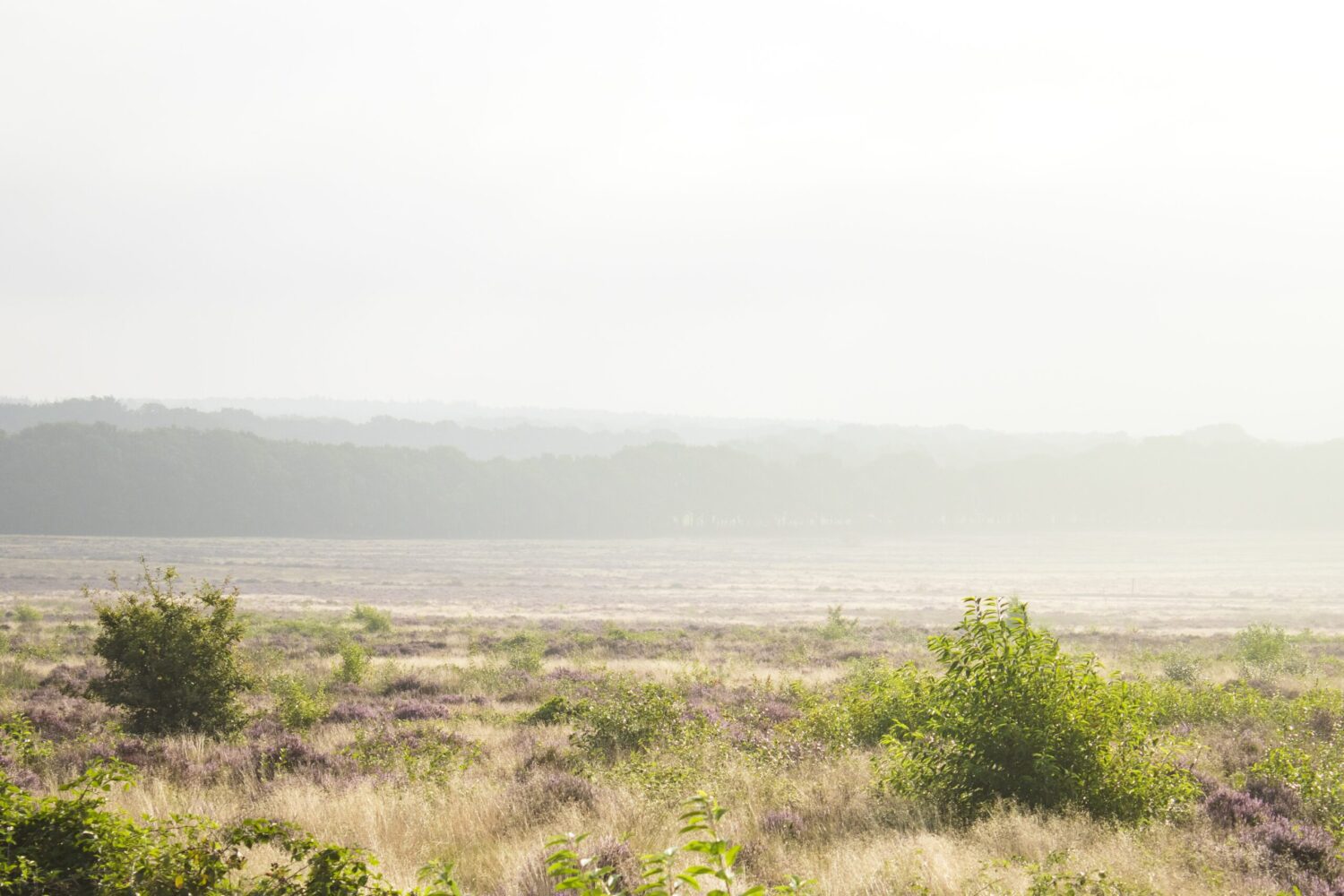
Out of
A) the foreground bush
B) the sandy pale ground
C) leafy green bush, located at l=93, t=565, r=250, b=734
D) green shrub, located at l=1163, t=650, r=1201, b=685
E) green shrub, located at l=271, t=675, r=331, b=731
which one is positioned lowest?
the sandy pale ground

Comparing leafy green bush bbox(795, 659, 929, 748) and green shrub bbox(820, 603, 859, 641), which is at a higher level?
leafy green bush bbox(795, 659, 929, 748)

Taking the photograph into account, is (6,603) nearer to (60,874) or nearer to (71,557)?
(71,557)

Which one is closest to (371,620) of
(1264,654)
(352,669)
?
(352,669)

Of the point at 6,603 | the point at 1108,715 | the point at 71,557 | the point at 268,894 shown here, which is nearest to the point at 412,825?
the point at 268,894

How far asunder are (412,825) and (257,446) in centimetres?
17429

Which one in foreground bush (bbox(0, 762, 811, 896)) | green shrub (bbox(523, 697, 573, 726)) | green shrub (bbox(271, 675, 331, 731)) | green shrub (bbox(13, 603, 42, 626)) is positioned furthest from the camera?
green shrub (bbox(13, 603, 42, 626))

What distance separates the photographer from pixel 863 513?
575 ft

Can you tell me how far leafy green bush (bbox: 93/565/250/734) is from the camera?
12.2 metres

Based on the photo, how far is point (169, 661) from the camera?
12.4 meters

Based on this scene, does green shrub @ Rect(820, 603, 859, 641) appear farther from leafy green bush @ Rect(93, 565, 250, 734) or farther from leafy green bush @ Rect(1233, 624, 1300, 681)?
leafy green bush @ Rect(93, 565, 250, 734)

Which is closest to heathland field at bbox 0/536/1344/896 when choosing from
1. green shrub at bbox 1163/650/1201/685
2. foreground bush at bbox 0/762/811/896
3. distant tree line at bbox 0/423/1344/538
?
foreground bush at bbox 0/762/811/896

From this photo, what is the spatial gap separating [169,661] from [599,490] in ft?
534

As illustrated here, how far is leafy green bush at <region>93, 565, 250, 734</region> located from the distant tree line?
473ft

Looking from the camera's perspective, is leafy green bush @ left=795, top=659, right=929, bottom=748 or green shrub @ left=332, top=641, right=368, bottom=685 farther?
green shrub @ left=332, top=641, right=368, bottom=685
